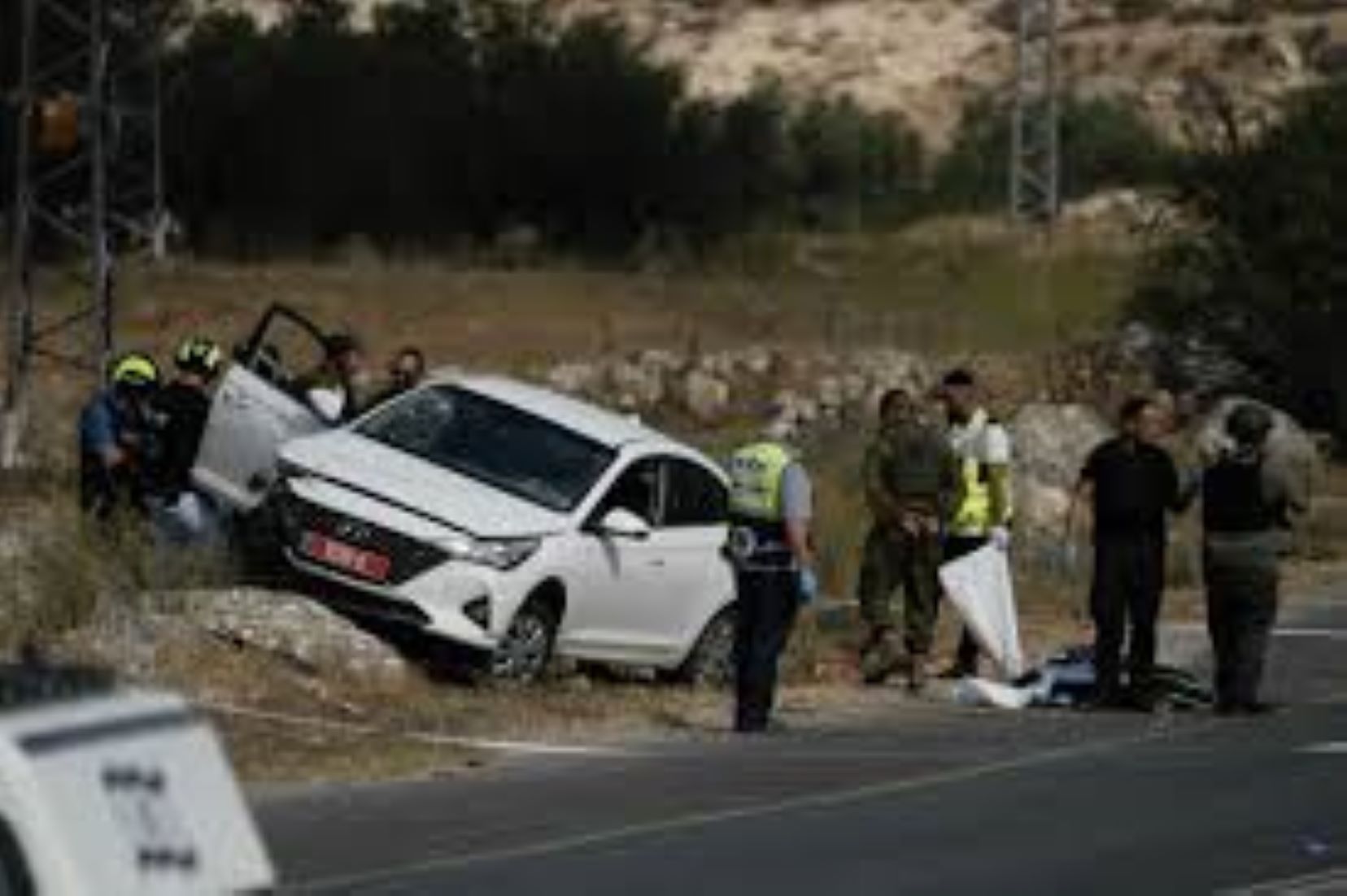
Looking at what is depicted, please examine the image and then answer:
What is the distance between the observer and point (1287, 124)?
46031 millimetres

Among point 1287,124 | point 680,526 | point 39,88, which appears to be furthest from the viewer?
point 39,88

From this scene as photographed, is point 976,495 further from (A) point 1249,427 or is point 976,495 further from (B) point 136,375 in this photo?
(B) point 136,375

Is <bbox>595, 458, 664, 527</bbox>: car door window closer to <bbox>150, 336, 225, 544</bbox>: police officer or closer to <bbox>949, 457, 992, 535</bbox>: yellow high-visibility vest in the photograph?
<bbox>949, 457, 992, 535</bbox>: yellow high-visibility vest

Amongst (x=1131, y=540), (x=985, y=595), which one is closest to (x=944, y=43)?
(x=985, y=595)

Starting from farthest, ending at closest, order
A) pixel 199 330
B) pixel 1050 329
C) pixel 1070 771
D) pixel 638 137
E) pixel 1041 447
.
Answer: pixel 638 137 → pixel 1050 329 → pixel 199 330 → pixel 1041 447 → pixel 1070 771

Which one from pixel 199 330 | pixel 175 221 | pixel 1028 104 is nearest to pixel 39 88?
pixel 199 330

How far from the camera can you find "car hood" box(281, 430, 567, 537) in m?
19.6

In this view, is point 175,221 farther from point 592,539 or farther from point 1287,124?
point 592,539

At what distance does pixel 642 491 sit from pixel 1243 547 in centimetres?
379

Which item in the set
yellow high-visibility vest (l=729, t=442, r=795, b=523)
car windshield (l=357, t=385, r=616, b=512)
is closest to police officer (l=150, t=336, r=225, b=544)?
car windshield (l=357, t=385, r=616, b=512)

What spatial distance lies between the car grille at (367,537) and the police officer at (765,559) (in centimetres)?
185

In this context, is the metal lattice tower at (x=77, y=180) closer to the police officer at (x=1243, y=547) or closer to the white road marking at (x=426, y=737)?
the white road marking at (x=426, y=737)

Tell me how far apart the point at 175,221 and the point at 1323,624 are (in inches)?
2078

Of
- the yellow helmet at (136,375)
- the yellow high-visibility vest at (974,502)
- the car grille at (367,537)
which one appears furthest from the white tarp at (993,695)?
the yellow helmet at (136,375)
